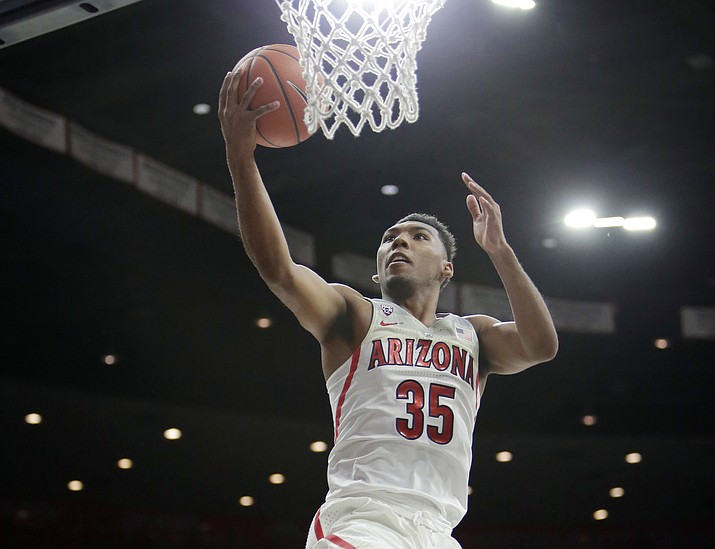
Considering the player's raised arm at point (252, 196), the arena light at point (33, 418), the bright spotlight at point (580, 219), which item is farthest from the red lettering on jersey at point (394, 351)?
the arena light at point (33, 418)

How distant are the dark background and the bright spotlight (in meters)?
0.15

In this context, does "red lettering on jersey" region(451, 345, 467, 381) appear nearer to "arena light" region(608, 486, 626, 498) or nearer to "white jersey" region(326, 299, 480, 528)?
"white jersey" region(326, 299, 480, 528)

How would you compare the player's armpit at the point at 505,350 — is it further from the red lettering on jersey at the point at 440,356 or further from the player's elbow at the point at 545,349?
the red lettering on jersey at the point at 440,356

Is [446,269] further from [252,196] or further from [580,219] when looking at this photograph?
[580,219]

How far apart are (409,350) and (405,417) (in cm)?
25

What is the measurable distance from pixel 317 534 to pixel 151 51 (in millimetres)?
5900

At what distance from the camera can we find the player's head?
3500 millimetres

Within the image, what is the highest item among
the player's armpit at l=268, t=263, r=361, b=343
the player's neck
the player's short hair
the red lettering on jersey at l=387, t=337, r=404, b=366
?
the player's short hair

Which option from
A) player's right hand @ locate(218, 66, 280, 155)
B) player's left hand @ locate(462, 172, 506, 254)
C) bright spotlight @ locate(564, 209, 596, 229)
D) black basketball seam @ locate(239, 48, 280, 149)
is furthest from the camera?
bright spotlight @ locate(564, 209, 596, 229)

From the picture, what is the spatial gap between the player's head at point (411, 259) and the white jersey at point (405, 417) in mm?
133

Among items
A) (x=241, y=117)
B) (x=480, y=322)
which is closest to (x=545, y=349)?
(x=480, y=322)

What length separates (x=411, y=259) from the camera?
353cm

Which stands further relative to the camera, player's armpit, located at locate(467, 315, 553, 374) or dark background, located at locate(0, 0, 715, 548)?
dark background, located at locate(0, 0, 715, 548)

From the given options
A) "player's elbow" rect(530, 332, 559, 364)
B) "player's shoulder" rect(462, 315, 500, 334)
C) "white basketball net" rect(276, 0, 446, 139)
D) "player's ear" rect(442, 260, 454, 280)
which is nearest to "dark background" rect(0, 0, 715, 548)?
"white basketball net" rect(276, 0, 446, 139)
